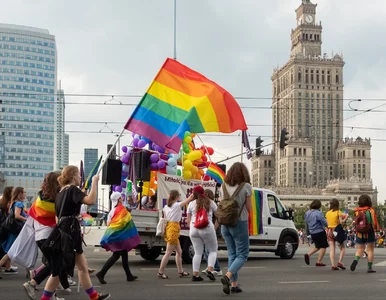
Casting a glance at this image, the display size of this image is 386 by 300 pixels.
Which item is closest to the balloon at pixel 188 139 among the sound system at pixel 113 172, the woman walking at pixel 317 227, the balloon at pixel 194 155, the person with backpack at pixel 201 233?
the balloon at pixel 194 155

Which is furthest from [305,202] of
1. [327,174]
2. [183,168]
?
[183,168]

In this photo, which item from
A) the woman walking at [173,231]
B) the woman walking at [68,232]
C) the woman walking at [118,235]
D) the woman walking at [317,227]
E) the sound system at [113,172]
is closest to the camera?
the woman walking at [68,232]

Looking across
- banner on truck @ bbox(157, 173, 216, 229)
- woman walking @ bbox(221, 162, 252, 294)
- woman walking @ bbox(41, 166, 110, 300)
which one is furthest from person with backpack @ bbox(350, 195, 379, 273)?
woman walking @ bbox(41, 166, 110, 300)

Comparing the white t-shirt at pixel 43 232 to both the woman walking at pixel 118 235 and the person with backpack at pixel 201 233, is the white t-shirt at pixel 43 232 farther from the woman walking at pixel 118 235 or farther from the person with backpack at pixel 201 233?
the person with backpack at pixel 201 233

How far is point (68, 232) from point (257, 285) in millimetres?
4048

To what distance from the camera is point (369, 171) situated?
602 ft

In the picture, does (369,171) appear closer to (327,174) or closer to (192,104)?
(327,174)

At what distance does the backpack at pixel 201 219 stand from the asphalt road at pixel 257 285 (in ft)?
2.98

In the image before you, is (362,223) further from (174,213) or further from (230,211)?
(230,211)

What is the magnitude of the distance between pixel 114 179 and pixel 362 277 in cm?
562

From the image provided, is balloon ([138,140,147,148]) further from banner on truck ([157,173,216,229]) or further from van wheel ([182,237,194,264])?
van wheel ([182,237,194,264])

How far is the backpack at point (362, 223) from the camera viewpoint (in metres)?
13.9

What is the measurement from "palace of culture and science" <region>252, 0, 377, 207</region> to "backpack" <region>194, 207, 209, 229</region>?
6081 inches

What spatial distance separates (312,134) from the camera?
7028 inches
